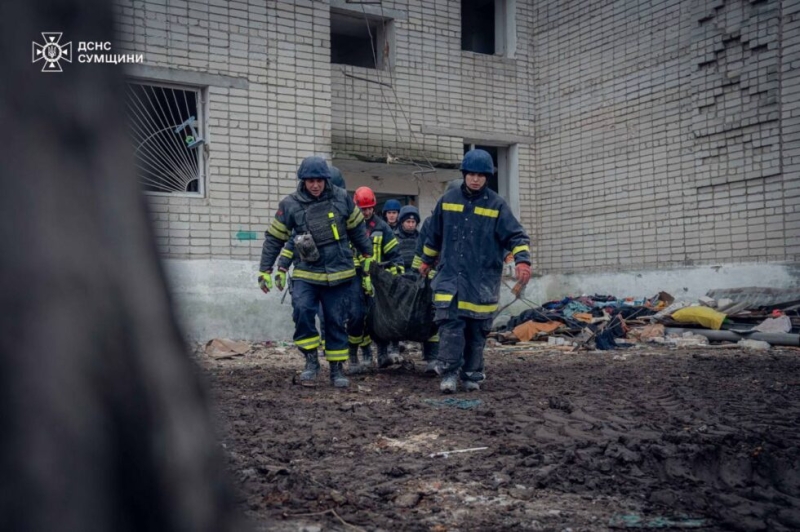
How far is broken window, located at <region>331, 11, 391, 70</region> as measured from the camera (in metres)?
11.7

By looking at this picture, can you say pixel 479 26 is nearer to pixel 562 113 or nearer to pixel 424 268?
pixel 562 113

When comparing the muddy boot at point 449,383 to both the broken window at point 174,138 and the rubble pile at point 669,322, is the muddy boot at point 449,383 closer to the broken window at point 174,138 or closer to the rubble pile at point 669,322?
the rubble pile at point 669,322

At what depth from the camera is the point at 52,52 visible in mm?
841

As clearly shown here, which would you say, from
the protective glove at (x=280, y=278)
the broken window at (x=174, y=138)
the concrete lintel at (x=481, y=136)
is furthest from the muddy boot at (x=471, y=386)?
the concrete lintel at (x=481, y=136)

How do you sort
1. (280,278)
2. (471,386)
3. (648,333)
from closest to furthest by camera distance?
1. (471,386)
2. (280,278)
3. (648,333)

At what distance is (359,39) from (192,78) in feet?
15.7

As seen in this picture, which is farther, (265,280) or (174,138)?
(174,138)

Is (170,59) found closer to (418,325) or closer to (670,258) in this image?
(418,325)

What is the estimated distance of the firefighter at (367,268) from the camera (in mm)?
7558

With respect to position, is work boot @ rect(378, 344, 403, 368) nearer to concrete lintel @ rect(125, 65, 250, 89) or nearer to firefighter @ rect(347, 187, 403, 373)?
firefighter @ rect(347, 187, 403, 373)

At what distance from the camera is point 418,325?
22.8 ft

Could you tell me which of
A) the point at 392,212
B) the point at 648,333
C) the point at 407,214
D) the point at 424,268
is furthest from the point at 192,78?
the point at 648,333

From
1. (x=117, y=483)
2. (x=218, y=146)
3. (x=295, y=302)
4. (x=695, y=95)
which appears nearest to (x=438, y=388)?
(x=295, y=302)

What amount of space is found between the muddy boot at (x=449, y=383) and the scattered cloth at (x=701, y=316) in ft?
16.2
